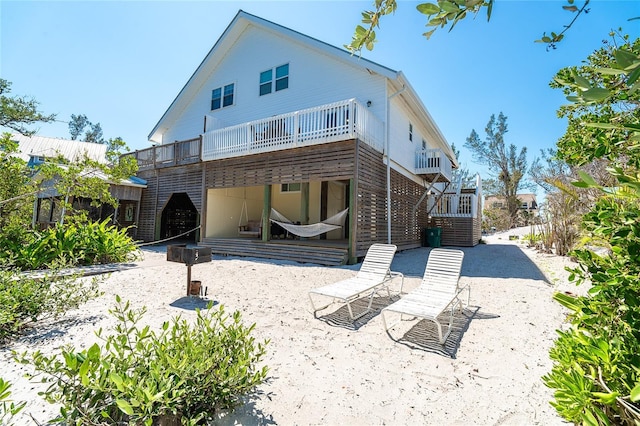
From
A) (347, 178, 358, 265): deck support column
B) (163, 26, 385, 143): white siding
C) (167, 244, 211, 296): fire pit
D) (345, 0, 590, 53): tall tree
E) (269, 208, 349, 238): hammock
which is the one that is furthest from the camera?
(163, 26, 385, 143): white siding

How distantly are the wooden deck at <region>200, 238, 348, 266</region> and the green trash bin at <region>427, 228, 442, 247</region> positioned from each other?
5542 millimetres

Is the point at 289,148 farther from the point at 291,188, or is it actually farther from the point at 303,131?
the point at 291,188

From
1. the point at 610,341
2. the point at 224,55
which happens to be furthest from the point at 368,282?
the point at 224,55

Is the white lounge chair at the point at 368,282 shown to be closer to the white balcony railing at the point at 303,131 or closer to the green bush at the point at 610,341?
the green bush at the point at 610,341

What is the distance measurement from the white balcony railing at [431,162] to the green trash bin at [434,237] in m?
2.46

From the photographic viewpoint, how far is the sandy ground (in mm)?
2014

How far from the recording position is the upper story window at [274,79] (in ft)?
36.3

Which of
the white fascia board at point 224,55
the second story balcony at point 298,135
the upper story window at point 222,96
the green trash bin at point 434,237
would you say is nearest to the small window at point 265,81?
the white fascia board at point 224,55

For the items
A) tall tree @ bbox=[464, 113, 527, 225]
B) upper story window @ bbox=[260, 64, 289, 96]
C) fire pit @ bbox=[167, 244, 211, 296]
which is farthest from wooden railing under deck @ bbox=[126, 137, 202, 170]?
tall tree @ bbox=[464, 113, 527, 225]

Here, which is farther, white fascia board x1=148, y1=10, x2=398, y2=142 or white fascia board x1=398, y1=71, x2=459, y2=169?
white fascia board x1=148, y1=10, x2=398, y2=142

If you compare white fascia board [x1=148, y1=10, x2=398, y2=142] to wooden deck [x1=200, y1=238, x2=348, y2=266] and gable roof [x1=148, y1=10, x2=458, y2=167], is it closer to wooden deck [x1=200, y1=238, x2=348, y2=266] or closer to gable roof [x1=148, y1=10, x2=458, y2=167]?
gable roof [x1=148, y1=10, x2=458, y2=167]

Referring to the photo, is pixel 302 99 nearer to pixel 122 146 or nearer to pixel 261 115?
pixel 261 115

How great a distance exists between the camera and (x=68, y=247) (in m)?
6.26

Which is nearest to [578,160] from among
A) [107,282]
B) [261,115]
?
[107,282]
